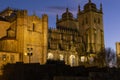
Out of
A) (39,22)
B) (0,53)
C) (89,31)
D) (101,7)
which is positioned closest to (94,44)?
(89,31)

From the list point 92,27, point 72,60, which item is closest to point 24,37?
point 72,60

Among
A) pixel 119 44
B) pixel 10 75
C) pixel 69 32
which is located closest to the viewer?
pixel 10 75

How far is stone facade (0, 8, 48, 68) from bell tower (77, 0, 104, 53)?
136 ft

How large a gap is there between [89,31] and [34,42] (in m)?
48.2

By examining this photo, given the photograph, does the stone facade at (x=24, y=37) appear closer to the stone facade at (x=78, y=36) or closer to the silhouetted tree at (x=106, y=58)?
the stone facade at (x=78, y=36)

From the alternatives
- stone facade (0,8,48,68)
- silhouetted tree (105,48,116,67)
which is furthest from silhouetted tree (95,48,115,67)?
stone facade (0,8,48,68)

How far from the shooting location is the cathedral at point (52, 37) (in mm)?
72625

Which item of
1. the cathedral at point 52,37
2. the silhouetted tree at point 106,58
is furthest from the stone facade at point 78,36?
the silhouetted tree at point 106,58

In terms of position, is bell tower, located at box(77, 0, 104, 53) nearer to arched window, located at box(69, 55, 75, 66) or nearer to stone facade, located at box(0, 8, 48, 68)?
arched window, located at box(69, 55, 75, 66)

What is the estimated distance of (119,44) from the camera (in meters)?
124

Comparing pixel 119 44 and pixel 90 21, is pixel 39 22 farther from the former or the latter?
pixel 119 44

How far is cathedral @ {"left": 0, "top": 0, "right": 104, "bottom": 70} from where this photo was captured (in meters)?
72.6

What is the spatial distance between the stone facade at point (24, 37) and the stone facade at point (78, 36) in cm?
1954

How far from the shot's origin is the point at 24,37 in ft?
241
